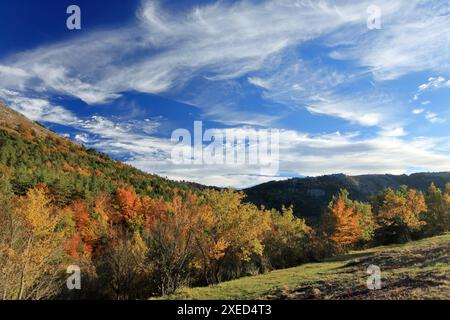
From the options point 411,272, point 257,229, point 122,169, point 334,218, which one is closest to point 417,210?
point 334,218

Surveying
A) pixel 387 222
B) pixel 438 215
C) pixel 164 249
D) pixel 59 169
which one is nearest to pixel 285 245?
pixel 387 222

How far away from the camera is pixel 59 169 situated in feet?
383

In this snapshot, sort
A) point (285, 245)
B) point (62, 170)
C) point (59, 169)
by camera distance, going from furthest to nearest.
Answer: point (62, 170) → point (59, 169) → point (285, 245)

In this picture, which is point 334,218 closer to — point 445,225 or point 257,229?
point 445,225

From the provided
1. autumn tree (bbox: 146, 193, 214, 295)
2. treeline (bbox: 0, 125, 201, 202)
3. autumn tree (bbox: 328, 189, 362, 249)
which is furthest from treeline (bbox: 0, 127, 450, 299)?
treeline (bbox: 0, 125, 201, 202)

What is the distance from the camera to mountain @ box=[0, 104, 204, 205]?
83250 millimetres

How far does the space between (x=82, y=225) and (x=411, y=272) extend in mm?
68670

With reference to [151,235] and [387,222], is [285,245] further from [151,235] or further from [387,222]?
[151,235]

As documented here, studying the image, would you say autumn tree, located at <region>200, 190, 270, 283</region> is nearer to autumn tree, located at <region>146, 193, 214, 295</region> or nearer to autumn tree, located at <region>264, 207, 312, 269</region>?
autumn tree, located at <region>146, 193, 214, 295</region>

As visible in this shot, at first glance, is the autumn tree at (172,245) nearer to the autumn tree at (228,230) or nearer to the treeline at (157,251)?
the treeline at (157,251)

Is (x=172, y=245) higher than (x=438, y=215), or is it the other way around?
(x=172, y=245)

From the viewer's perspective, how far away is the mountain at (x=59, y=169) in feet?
273

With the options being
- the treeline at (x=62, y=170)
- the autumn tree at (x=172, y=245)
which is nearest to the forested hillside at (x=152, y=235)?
the autumn tree at (x=172, y=245)
